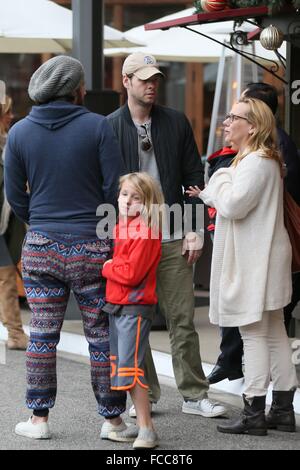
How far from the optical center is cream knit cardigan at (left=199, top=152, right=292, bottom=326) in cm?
564

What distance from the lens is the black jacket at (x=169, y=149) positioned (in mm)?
6094

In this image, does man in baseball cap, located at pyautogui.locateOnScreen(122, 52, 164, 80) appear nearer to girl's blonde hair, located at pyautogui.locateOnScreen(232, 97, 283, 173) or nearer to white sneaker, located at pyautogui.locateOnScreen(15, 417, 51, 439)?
girl's blonde hair, located at pyautogui.locateOnScreen(232, 97, 283, 173)

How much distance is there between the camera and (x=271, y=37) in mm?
7137

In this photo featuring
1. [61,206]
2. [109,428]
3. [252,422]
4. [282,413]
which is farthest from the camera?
[282,413]

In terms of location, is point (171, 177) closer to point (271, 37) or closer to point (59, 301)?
point (59, 301)

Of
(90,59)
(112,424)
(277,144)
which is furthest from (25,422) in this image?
(90,59)

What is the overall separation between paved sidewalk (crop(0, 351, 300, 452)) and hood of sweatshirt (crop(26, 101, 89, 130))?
5.25 feet

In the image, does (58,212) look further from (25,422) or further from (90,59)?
(90,59)

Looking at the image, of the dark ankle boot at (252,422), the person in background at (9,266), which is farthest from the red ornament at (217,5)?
the dark ankle boot at (252,422)

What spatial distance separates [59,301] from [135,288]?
42 centimetres

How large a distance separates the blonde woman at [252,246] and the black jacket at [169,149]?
356 mm

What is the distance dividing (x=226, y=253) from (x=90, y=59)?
3852 millimetres

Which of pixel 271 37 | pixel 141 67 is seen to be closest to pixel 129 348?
pixel 141 67

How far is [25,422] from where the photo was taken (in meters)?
5.86
